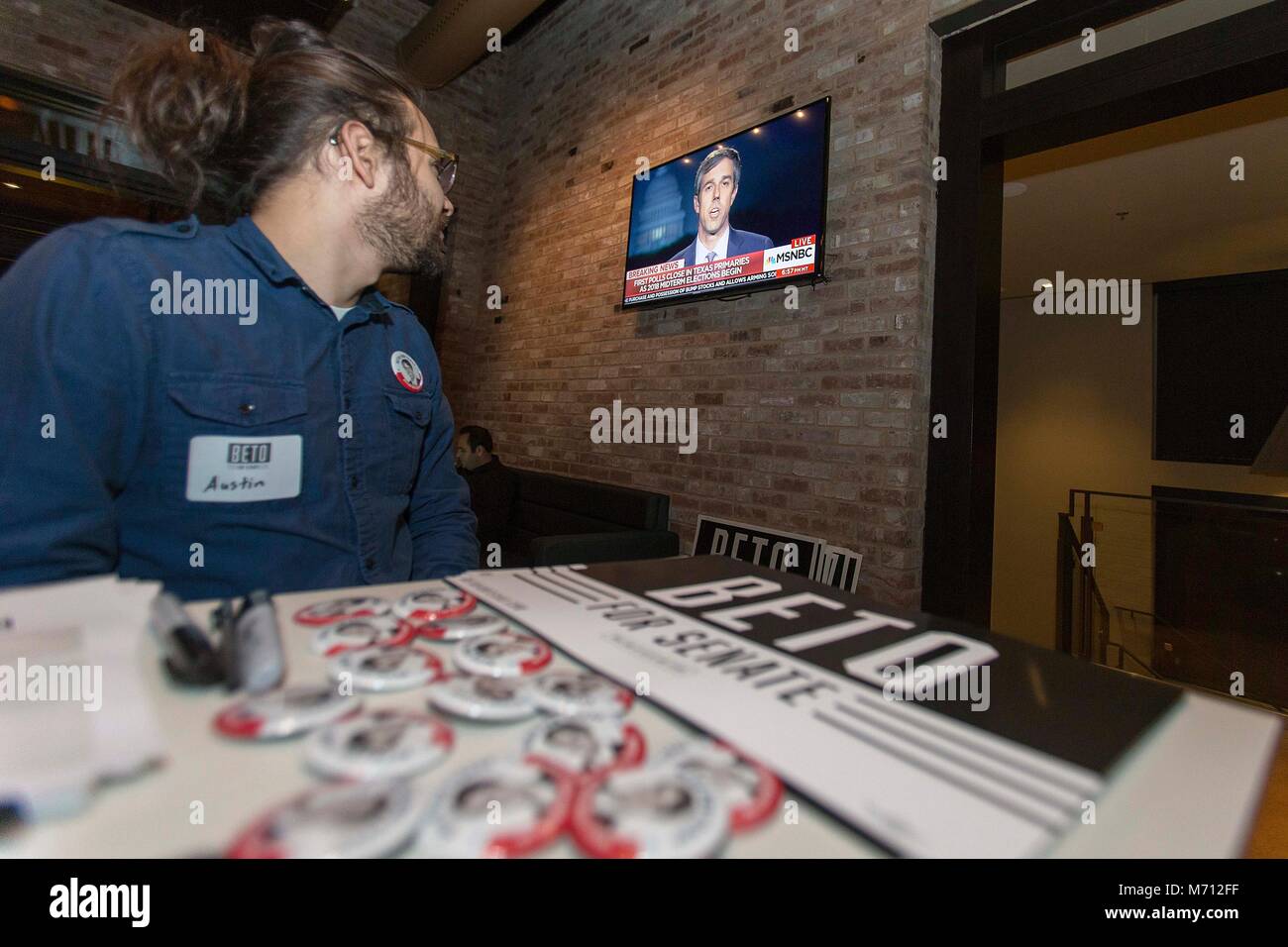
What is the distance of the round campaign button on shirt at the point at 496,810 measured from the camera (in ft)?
1.01

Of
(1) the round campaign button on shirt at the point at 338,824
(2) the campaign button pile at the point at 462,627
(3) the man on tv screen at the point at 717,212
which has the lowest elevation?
(1) the round campaign button on shirt at the point at 338,824

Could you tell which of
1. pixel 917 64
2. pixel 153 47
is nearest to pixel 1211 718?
pixel 153 47

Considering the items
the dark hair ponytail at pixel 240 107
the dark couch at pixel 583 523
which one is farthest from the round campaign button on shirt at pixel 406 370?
the dark couch at pixel 583 523

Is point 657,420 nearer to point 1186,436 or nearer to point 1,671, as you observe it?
point 1,671

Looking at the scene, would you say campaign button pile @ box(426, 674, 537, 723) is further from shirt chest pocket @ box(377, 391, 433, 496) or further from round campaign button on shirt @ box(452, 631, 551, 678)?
shirt chest pocket @ box(377, 391, 433, 496)

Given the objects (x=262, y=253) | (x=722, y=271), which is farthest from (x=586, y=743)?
(x=722, y=271)

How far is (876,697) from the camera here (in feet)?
1.63

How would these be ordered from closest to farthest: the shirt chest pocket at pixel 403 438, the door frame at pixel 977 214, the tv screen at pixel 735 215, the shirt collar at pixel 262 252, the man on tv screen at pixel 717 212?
the shirt collar at pixel 262 252
the shirt chest pocket at pixel 403 438
the door frame at pixel 977 214
the tv screen at pixel 735 215
the man on tv screen at pixel 717 212

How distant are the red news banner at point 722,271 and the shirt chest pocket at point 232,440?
Answer: 228cm

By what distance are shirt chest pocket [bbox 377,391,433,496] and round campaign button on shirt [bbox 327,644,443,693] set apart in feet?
2.49

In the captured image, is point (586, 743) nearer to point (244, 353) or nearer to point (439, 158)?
point (244, 353)

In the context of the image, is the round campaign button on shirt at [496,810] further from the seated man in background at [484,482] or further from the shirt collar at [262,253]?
the seated man in background at [484,482]

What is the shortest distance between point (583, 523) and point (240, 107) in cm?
259

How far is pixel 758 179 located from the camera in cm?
294
